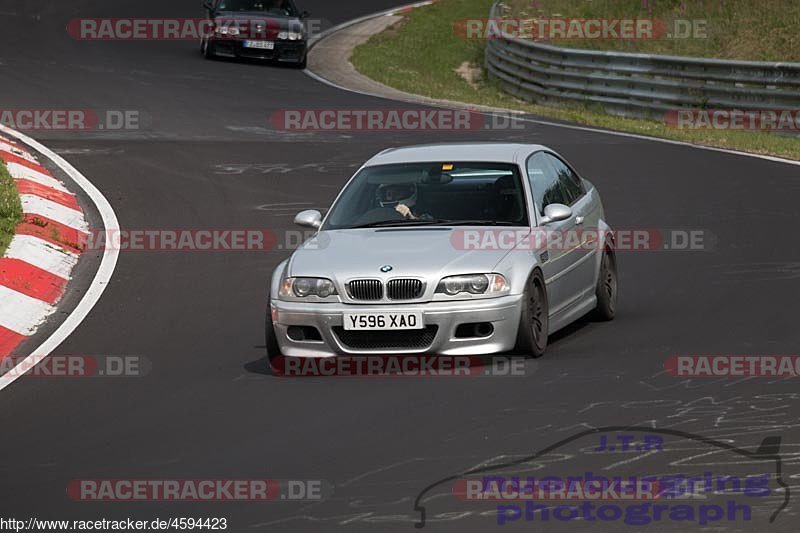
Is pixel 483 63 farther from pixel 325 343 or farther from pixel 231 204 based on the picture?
pixel 325 343

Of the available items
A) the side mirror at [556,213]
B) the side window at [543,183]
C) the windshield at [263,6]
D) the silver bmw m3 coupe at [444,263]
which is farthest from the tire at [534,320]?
the windshield at [263,6]

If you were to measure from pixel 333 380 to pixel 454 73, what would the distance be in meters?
24.6

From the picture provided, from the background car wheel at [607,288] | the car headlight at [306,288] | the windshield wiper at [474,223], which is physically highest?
the windshield wiper at [474,223]

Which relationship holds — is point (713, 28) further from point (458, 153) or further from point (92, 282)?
point (458, 153)

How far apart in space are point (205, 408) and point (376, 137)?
13.3 m

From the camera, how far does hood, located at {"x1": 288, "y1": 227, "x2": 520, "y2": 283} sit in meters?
10.1

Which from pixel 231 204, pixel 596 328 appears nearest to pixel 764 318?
pixel 596 328

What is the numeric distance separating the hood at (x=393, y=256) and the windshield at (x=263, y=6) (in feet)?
71.1

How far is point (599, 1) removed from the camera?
118 feet

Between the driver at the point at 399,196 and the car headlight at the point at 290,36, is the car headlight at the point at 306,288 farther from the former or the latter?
the car headlight at the point at 290,36

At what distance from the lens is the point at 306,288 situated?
33.8 ft

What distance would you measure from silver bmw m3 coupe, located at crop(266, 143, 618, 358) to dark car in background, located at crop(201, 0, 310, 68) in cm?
1963

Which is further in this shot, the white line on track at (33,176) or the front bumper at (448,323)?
the white line on track at (33,176)

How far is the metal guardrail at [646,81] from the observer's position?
23.7m
